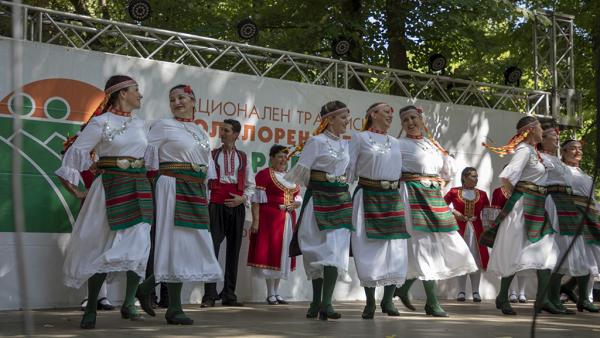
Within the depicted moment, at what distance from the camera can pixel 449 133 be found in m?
10.9

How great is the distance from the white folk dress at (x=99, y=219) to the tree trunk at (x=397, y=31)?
7.40 meters

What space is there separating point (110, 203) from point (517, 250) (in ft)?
11.8

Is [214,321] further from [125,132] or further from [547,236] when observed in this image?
[547,236]

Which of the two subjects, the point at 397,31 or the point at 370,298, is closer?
the point at 370,298

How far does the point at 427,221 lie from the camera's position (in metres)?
7.08

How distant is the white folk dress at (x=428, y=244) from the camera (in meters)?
7.05

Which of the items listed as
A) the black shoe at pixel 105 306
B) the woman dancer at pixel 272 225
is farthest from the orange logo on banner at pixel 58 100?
the woman dancer at pixel 272 225

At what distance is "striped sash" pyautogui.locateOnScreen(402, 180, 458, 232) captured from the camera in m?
7.07

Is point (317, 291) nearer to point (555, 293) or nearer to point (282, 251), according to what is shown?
point (282, 251)

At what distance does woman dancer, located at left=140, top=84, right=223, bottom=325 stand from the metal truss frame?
5.56 ft

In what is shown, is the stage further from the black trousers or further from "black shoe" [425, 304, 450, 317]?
the black trousers

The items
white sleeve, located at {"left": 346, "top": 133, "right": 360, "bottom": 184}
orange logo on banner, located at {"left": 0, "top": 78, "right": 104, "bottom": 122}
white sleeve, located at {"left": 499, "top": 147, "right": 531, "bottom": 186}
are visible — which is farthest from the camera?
orange logo on banner, located at {"left": 0, "top": 78, "right": 104, "bottom": 122}

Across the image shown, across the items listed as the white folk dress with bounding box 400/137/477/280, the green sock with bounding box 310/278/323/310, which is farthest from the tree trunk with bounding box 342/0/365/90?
the green sock with bounding box 310/278/323/310

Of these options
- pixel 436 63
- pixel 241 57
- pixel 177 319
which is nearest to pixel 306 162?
pixel 177 319
